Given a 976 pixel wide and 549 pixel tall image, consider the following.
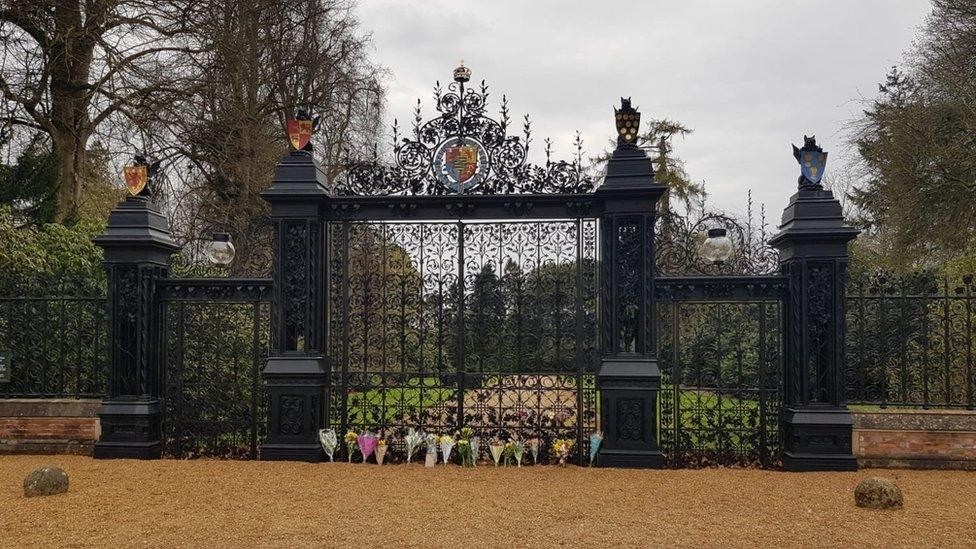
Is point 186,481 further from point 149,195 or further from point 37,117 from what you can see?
point 37,117

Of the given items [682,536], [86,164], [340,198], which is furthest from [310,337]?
[86,164]

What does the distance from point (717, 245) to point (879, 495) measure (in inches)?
124

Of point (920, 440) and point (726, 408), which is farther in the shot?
point (726, 408)

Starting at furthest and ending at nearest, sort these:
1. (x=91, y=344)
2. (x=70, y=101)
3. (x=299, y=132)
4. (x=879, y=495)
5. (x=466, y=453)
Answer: (x=70, y=101), (x=91, y=344), (x=299, y=132), (x=466, y=453), (x=879, y=495)

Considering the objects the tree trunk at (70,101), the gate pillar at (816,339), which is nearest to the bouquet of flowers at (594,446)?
the gate pillar at (816,339)

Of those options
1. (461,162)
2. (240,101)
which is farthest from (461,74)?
(240,101)

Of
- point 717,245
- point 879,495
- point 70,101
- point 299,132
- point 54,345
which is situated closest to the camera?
point 879,495

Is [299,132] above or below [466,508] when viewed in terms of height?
above

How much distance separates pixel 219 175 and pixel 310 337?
812 centimetres

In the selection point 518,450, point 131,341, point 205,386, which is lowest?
point 518,450

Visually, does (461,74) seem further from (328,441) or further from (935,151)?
(935,151)

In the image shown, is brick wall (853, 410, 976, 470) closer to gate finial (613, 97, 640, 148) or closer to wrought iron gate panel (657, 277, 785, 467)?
wrought iron gate panel (657, 277, 785, 467)

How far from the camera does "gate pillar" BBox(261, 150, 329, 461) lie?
319 inches

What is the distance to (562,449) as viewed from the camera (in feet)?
26.0
